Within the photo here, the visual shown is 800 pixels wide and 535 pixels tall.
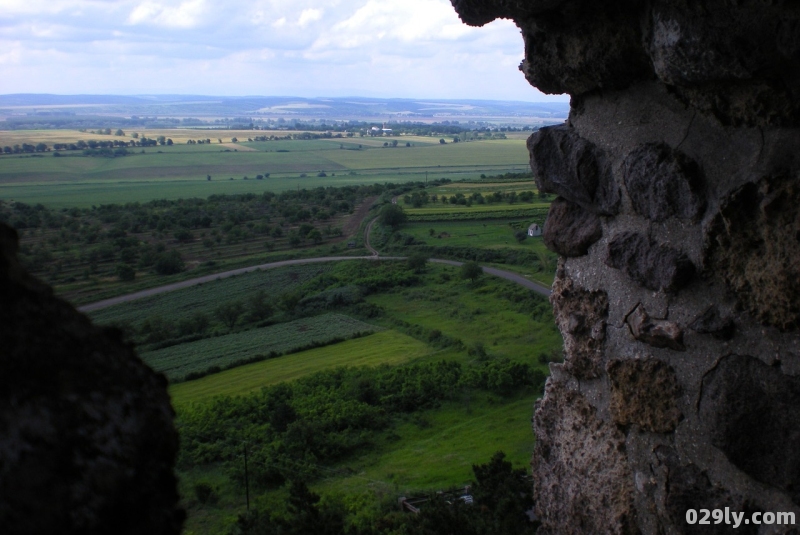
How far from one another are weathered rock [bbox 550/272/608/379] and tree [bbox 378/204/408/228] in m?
50.6

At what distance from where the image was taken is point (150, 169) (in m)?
95.8

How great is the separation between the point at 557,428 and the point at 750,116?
174 cm

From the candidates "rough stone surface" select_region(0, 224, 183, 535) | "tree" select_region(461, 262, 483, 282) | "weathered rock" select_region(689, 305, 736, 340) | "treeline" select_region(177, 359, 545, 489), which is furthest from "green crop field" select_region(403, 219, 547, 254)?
"rough stone surface" select_region(0, 224, 183, 535)

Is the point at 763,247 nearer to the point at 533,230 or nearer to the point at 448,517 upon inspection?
the point at 448,517

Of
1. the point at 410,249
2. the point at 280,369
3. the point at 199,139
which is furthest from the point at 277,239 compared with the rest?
the point at 199,139

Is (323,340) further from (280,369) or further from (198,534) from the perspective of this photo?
(198,534)

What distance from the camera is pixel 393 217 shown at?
54.1 meters

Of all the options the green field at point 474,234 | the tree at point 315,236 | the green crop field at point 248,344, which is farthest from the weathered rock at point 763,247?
the tree at point 315,236

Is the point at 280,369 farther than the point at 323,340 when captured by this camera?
No

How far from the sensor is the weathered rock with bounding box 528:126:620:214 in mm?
3098

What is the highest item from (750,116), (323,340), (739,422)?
(750,116)

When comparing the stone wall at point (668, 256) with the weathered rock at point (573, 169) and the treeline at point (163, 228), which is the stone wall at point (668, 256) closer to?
the weathered rock at point (573, 169)

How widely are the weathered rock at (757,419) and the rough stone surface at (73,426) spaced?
1.91 m

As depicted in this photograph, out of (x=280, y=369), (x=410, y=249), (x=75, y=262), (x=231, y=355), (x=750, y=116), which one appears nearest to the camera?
(x=750, y=116)
